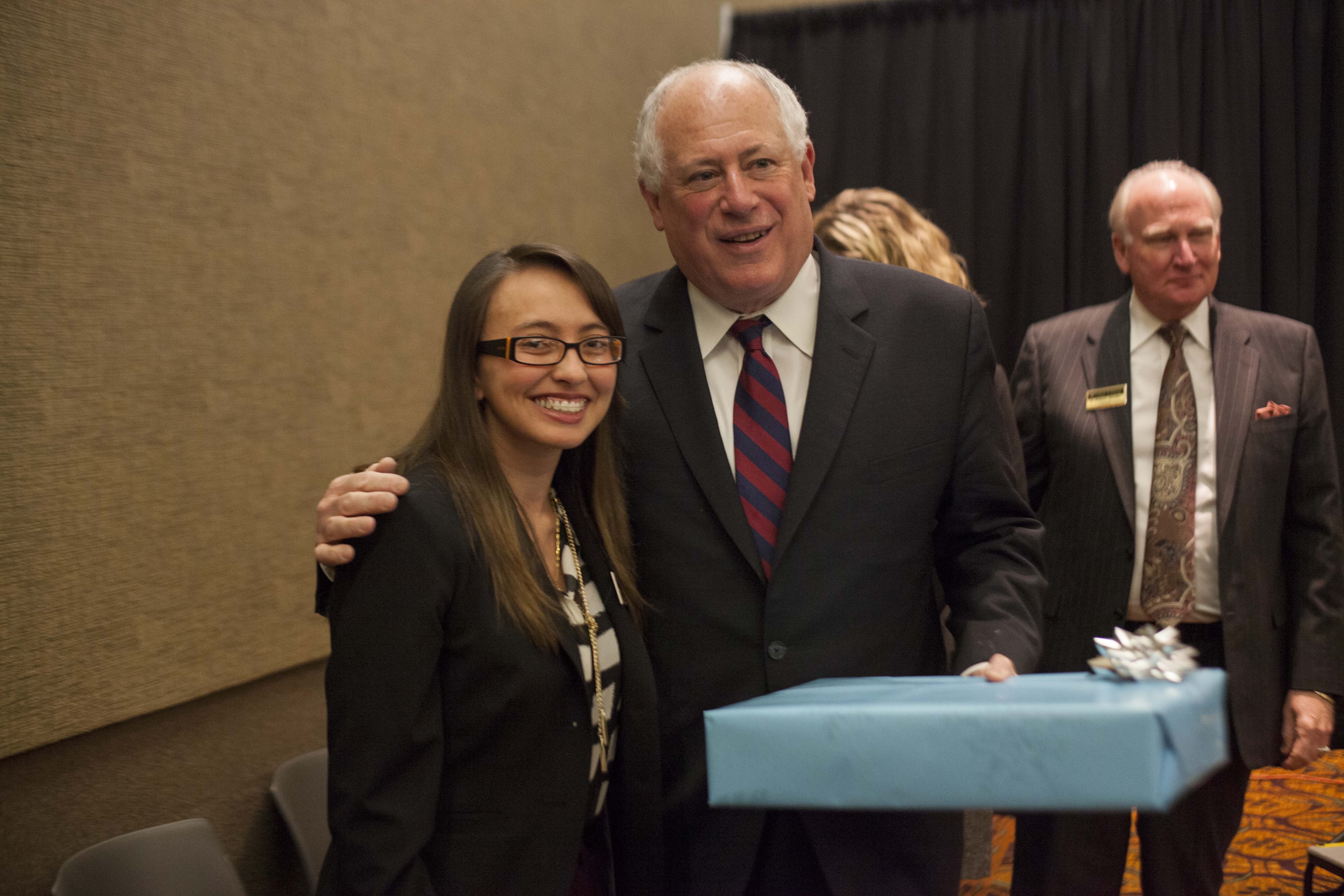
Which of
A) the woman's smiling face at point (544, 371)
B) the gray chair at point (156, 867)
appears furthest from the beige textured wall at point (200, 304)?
the woman's smiling face at point (544, 371)

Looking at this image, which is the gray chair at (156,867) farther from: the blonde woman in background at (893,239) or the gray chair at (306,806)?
the blonde woman in background at (893,239)

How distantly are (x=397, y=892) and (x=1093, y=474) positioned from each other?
6.77 ft

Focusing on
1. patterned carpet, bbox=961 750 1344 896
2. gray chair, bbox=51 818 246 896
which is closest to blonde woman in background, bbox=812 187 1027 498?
patterned carpet, bbox=961 750 1344 896

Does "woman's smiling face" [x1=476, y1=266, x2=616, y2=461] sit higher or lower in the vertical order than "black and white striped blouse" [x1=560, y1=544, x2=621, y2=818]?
higher

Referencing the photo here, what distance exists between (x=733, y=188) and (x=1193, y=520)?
1629 mm

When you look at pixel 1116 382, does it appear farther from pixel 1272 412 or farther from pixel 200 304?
pixel 200 304

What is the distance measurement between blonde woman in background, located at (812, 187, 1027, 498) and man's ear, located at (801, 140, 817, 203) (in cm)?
93

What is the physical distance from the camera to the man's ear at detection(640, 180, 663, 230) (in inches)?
69.4

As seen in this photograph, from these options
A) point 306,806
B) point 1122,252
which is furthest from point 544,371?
point 1122,252

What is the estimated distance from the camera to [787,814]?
59.7 inches

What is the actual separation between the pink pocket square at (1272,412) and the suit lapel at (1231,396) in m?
0.01

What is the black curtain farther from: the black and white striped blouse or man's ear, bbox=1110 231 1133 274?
the black and white striped blouse

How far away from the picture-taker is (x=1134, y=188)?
2.89m

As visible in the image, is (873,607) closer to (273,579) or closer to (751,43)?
(273,579)
